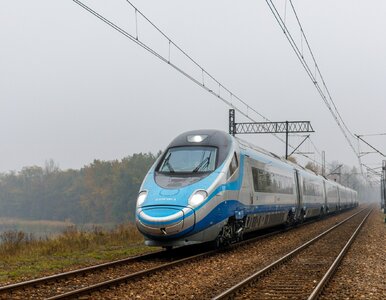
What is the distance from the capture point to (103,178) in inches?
4658

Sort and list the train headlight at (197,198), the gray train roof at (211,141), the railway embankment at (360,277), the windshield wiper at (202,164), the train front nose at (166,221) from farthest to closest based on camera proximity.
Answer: the gray train roof at (211,141)
the windshield wiper at (202,164)
the train headlight at (197,198)
the train front nose at (166,221)
the railway embankment at (360,277)

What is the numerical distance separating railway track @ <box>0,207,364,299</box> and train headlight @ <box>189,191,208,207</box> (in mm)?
1350

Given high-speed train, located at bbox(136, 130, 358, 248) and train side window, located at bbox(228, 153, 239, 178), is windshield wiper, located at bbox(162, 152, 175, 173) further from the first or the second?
train side window, located at bbox(228, 153, 239, 178)

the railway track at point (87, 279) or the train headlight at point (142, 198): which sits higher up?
the train headlight at point (142, 198)

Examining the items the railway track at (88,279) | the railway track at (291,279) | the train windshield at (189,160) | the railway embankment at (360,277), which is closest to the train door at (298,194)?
the railway embankment at (360,277)

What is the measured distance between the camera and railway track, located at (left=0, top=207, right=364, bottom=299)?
852cm

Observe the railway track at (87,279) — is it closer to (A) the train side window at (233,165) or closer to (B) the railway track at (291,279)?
(B) the railway track at (291,279)

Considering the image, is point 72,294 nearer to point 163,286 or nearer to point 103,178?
point 163,286

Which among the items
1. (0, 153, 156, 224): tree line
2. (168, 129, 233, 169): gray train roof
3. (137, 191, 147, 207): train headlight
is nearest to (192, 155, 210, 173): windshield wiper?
(168, 129, 233, 169): gray train roof

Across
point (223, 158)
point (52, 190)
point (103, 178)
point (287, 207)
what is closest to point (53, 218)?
point (52, 190)

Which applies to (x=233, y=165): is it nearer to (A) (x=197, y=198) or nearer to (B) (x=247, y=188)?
(B) (x=247, y=188)

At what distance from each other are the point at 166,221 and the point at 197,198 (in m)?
1.06

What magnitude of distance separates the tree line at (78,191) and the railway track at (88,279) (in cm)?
9276

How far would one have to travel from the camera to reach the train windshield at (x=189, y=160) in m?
14.3
